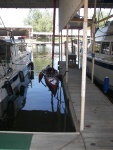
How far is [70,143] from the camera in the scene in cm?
500

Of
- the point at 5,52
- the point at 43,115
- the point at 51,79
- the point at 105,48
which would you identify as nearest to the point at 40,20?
the point at 105,48

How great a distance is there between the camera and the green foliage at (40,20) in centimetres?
7881

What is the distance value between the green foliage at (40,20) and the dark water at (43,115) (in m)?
65.9

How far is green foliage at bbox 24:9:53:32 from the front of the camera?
7881 centimetres

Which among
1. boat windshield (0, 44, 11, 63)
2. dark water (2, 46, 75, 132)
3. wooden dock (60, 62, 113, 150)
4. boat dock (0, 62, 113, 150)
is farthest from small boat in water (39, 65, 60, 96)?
boat dock (0, 62, 113, 150)

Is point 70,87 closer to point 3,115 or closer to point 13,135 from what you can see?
point 3,115

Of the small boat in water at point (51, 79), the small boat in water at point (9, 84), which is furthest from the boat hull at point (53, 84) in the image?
the small boat in water at point (9, 84)

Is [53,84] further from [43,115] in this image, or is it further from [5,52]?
[43,115]

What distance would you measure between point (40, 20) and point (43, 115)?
72.0 meters

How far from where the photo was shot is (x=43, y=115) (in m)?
9.69

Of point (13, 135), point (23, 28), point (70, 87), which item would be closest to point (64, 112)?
point (70, 87)

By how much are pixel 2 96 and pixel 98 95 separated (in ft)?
11.1

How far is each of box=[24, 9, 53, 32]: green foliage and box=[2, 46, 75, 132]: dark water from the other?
2595 inches

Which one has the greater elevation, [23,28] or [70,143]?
[23,28]
